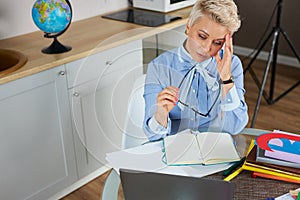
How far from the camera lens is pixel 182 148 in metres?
1.34

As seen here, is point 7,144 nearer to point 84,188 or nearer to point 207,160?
point 84,188

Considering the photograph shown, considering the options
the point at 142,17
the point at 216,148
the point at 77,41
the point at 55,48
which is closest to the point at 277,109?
the point at 142,17

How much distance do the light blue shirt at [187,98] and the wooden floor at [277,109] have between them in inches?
44.1

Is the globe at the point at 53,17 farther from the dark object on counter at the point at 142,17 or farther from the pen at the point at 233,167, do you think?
the pen at the point at 233,167

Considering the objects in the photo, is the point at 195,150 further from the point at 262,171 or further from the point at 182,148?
the point at 262,171

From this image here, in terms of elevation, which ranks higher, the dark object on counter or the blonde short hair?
the blonde short hair

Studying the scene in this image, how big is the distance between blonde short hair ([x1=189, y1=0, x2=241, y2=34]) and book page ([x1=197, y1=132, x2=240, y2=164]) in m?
0.35

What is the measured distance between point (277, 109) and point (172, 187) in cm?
242

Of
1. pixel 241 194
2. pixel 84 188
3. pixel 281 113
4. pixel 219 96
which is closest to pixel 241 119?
pixel 219 96

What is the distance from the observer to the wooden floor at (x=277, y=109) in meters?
2.34

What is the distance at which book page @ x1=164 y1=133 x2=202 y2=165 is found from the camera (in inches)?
51.2

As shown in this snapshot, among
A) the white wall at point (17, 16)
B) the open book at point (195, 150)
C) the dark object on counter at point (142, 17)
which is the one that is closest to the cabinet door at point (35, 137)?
the white wall at point (17, 16)

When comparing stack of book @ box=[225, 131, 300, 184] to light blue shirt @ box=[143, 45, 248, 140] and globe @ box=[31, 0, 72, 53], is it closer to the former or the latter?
light blue shirt @ box=[143, 45, 248, 140]

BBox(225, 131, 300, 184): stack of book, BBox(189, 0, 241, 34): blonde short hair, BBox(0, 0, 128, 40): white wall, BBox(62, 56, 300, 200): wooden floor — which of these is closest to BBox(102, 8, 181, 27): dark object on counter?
BBox(0, 0, 128, 40): white wall
